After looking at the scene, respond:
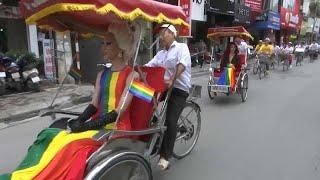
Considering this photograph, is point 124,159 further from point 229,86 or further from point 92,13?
point 229,86

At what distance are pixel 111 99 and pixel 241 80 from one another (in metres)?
6.93

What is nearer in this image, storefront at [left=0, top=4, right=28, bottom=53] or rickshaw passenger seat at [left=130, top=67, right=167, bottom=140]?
rickshaw passenger seat at [left=130, top=67, right=167, bottom=140]

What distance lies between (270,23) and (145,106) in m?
29.7

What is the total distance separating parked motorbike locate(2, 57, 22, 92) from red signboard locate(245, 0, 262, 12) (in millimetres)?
20780

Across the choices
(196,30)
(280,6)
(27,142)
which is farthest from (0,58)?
(280,6)

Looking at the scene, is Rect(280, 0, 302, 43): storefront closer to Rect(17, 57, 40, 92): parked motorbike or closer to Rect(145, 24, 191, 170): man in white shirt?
Rect(17, 57, 40, 92): parked motorbike

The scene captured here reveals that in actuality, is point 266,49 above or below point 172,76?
below

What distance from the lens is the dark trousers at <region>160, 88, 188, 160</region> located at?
4953 millimetres

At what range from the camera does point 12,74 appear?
11227mm

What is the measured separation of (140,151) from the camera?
13.9ft

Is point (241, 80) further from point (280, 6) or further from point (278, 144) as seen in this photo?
point (280, 6)

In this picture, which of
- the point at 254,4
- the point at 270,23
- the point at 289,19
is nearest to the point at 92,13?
the point at 254,4

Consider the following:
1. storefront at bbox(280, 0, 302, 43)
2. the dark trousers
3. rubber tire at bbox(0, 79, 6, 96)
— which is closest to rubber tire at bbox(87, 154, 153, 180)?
the dark trousers

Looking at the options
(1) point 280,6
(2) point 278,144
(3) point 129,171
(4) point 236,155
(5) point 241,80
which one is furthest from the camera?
(1) point 280,6
